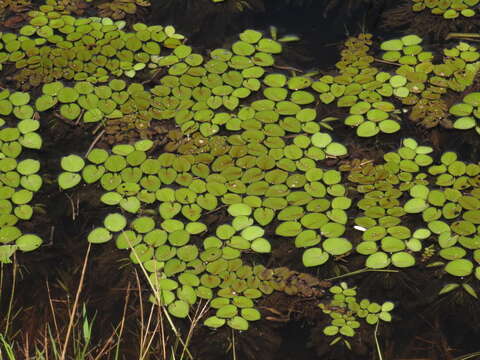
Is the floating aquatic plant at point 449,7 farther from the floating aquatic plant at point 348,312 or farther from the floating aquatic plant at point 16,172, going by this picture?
the floating aquatic plant at point 16,172

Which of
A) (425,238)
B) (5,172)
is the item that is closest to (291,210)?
(425,238)

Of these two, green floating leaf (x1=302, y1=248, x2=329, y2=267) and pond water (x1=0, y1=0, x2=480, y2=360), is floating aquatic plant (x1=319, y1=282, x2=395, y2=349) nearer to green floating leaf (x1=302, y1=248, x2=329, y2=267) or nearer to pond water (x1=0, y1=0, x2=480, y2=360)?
pond water (x1=0, y1=0, x2=480, y2=360)

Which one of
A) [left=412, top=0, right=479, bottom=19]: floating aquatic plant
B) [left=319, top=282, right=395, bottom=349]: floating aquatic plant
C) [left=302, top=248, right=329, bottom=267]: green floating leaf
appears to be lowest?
[left=319, top=282, right=395, bottom=349]: floating aquatic plant

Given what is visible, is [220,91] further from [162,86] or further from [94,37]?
[94,37]

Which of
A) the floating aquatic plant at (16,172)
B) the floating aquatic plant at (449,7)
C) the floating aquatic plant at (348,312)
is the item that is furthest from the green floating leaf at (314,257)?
the floating aquatic plant at (449,7)

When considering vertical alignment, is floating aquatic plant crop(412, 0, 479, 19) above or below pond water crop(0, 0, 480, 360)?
above

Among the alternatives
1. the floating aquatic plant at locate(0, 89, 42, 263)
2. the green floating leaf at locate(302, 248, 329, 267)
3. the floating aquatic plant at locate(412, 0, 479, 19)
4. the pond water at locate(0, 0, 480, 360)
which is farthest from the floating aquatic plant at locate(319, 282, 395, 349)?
the floating aquatic plant at locate(412, 0, 479, 19)

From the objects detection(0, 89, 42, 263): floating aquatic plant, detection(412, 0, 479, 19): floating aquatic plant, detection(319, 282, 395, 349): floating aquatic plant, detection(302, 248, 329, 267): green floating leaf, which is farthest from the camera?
detection(412, 0, 479, 19): floating aquatic plant

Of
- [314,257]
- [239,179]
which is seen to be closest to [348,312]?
[314,257]
